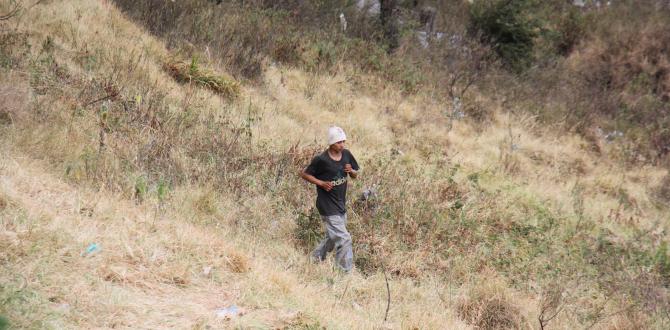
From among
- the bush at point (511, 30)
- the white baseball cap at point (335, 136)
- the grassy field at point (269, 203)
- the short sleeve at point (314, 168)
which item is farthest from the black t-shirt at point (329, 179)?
the bush at point (511, 30)

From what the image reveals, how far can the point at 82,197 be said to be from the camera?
4.81m

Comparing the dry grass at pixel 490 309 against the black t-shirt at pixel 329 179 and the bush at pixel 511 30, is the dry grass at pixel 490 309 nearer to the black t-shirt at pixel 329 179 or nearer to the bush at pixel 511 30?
the black t-shirt at pixel 329 179

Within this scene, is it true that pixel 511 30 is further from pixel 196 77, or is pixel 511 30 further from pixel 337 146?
pixel 337 146

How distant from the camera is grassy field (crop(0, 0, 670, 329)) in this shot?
13.5ft

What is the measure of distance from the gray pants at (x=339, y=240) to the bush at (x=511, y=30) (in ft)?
31.6

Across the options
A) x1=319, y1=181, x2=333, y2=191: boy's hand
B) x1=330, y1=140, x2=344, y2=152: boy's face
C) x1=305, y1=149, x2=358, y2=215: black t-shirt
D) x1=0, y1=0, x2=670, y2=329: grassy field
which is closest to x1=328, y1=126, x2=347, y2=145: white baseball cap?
x1=330, y1=140, x2=344, y2=152: boy's face

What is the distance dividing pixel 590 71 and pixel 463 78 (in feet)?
15.5

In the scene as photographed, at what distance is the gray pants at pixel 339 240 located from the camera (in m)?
5.55

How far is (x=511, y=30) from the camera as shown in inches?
543

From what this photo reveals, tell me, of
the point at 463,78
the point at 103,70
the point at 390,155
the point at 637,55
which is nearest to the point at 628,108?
the point at 637,55

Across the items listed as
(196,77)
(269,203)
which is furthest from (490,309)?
(196,77)

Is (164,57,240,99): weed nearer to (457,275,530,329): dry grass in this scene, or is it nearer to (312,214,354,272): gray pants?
(312,214,354,272): gray pants

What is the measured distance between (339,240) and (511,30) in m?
10.1

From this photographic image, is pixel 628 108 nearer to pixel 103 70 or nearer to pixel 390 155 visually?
pixel 390 155
